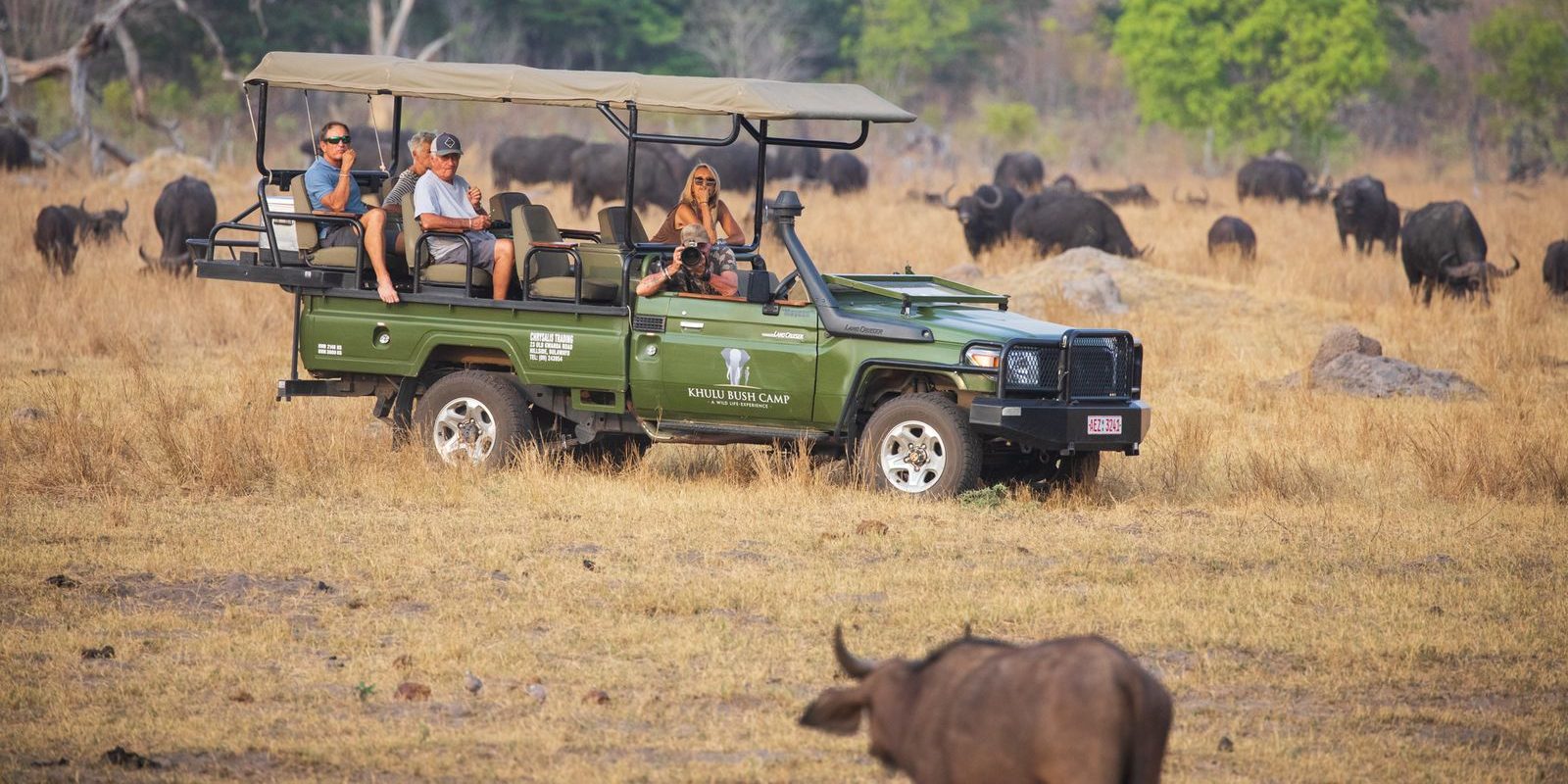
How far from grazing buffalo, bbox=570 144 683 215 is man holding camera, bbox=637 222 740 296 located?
21976 mm

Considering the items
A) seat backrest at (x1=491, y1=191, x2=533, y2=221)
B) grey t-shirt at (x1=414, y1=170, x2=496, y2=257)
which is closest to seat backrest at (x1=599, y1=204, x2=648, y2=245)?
grey t-shirt at (x1=414, y1=170, x2=496, y2=257)

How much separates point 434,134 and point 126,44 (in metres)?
32.9

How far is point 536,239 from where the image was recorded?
1191 centimetres

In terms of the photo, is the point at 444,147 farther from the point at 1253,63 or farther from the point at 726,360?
the point at 1253,63

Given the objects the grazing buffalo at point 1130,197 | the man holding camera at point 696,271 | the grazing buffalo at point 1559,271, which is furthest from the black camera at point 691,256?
the grazing buffalo at point 1130,197

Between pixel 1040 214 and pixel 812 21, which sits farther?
pixel 812 21

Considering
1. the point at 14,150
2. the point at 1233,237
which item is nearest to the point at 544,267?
the point at 1233,237

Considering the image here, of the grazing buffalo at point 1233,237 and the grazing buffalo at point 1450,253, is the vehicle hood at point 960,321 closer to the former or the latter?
the grazing buffalo at point 1450,253

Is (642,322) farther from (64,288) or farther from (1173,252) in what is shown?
(1173,252)

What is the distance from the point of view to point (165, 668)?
7.47m

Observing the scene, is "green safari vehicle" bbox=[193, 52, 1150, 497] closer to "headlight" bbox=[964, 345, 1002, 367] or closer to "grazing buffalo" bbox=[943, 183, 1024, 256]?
"headlight" bbox=[964, 345, 1002, 367]

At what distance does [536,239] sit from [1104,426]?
360cm

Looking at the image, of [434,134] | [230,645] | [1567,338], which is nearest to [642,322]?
[434,134]

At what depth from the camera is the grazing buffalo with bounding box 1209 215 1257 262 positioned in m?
27.4
